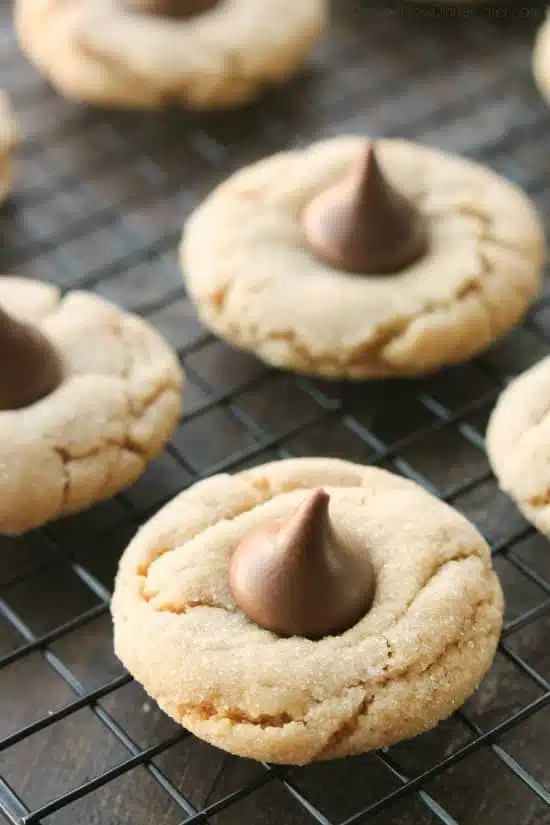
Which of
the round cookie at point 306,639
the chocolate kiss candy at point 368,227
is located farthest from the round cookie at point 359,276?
the round cookie at point 306,639

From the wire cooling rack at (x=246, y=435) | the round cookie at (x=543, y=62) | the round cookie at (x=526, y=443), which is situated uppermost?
the round cookie at (x=543, y=62)

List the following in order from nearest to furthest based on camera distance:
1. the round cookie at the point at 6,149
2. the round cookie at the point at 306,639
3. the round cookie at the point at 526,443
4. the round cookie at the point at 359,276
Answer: the round cookie at the point at 306,639
the round cookie at the point at 526,443
the round cookie at the point at 359,276
the round cookie at the point at 6,149

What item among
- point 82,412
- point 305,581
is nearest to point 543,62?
point 82,412

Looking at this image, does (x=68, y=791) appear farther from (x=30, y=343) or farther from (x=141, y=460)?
(x=30, y=343)

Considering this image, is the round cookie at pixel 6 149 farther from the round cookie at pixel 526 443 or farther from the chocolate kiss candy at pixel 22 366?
the round cookie at pixel 526 443

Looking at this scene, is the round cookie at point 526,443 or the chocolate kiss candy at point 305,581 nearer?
the chocolate kiss candy at point 305,581

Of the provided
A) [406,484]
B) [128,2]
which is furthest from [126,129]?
[406,484]
